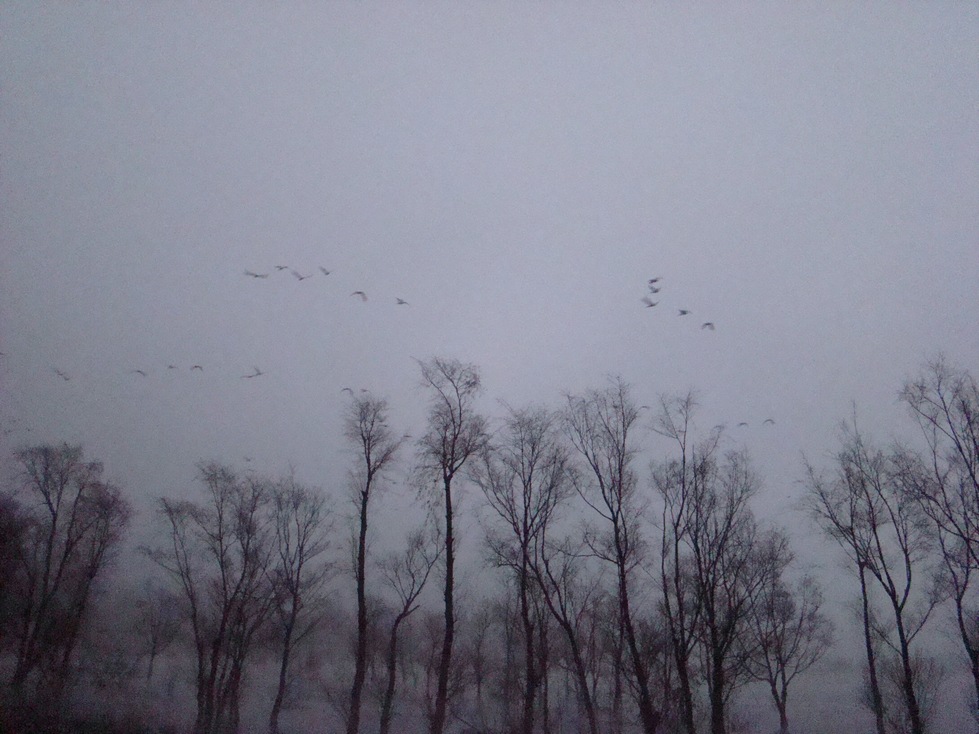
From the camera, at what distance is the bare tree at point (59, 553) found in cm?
2548

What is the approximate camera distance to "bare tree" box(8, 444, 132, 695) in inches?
1003

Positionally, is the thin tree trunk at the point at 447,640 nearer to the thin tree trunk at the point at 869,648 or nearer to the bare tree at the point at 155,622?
the thin tree trunk at the point at 869,648

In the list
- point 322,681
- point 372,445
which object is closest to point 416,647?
point 322,681

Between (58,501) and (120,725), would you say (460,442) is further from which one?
(58,501)

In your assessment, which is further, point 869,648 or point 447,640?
point 869,648

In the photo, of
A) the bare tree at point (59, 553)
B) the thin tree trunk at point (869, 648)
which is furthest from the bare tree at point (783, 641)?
the bare tree at point (59, 553)

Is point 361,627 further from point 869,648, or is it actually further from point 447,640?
point 869,648

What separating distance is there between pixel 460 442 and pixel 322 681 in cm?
2462

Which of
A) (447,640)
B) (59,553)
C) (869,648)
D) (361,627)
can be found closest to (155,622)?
(59,553)

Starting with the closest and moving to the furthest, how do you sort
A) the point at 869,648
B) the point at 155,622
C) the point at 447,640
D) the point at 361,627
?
the point at 447,640
the point at 361,627
the point at 869,648
the point at 155,622

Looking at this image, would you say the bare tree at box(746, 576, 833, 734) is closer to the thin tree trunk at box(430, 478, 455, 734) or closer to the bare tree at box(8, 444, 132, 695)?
the thin tree trunk at box(430, 478, 455, 734)

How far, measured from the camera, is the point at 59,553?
27750 mm

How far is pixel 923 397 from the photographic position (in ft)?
63.2

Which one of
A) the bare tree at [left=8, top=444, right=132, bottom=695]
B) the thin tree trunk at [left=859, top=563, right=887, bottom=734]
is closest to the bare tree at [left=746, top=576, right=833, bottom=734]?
the thin tree trunk at [left=859, top=563, right=887, bottom=734]
